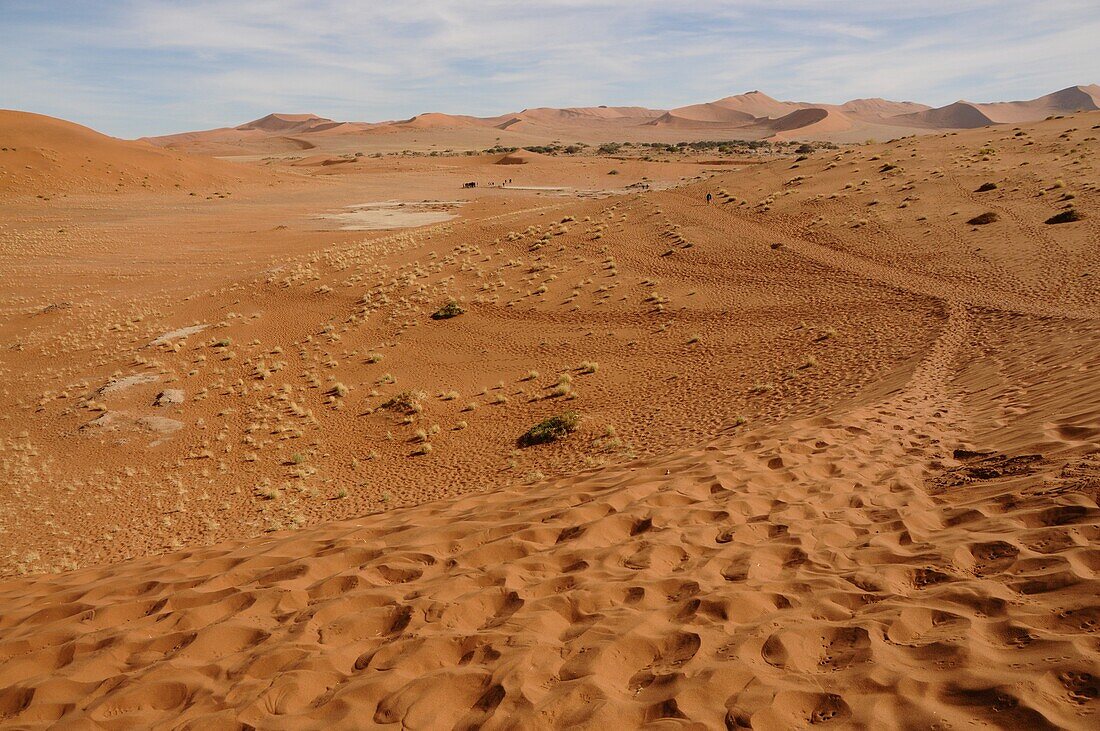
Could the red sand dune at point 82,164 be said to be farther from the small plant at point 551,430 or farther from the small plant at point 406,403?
the small plant at point 551,430

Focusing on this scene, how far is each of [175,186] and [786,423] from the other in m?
72.0

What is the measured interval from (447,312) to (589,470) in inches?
631

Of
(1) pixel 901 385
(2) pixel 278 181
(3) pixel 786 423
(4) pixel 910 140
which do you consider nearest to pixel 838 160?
(4) pixel 910 140

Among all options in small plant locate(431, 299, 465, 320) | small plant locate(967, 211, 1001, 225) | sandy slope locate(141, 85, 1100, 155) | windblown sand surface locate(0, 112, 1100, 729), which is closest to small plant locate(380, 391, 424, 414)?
windblown sand surface locate(0, 112, 1100, 729)

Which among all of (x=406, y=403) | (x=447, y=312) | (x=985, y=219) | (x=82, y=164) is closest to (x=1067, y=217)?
(x=985, y=219)

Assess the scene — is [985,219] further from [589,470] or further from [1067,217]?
[589,470]

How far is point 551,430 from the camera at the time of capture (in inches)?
583

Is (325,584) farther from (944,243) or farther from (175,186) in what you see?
(175,186)

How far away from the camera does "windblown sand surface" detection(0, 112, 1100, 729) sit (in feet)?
13.9

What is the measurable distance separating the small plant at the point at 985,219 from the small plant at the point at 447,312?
21316mm

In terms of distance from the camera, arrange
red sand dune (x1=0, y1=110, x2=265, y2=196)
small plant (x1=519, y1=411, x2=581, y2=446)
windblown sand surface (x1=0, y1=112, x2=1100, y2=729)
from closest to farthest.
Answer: windblown sand surface (x1=0, y1=112, x2=1100, y2=729) → small plant (x1=519, y1=411, x2=581, y2=446) → red sand dune (x1=0, y1=110, x2=265, y2=196)

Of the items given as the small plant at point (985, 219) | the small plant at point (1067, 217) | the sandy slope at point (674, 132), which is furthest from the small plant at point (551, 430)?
the sandy slope at point (674, 132)

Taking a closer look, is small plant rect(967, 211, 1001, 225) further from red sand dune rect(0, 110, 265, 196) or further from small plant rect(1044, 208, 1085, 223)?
red sand dune rect(0, 110, 265, 196)

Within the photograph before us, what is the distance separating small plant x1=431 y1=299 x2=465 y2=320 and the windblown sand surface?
0.69 m
